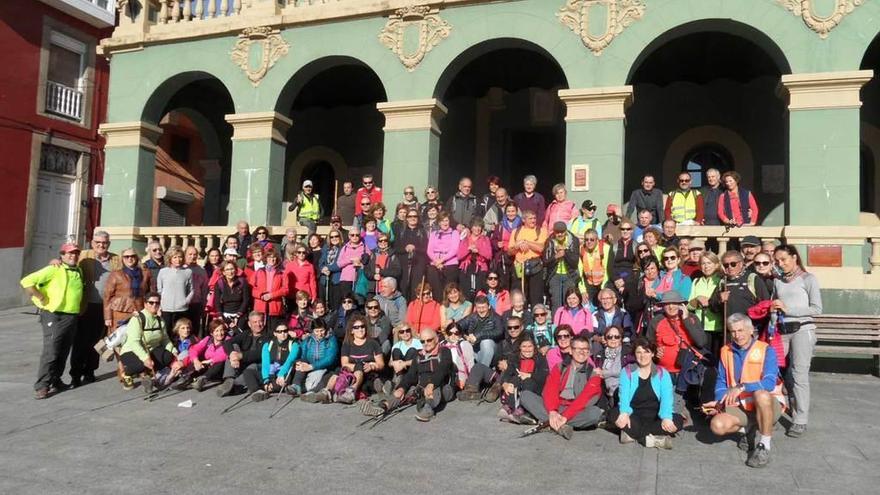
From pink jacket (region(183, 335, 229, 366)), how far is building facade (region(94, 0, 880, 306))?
450cm

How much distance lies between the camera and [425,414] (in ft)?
20.9

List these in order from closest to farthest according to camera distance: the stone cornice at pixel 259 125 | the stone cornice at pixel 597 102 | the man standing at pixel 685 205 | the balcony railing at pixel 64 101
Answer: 1. the man standing at pixel 685 205
2. the stone cornice at pixel 597 102
3. the stone cornice at pixel 259 125
4. the balcony railing at pixel 64 101

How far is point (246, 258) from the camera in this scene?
32.4ft

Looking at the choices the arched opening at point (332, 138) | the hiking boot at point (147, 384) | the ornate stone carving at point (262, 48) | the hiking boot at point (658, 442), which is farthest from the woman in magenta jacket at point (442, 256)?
the arched opening at point (332, 138)

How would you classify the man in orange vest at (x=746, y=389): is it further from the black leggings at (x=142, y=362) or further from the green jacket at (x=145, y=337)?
the green jacket at (x=145, y=337)

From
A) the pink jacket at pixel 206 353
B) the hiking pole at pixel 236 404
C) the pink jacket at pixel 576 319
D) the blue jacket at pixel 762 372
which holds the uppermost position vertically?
the pink jacket at pixel 576 319

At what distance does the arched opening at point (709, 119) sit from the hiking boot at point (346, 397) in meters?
8.61

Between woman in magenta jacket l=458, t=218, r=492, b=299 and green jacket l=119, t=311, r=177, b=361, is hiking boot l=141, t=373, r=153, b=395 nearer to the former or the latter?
green jacket l=119, t=311, r=177, b=361

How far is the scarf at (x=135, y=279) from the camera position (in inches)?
339

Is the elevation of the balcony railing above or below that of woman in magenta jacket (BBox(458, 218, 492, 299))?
above

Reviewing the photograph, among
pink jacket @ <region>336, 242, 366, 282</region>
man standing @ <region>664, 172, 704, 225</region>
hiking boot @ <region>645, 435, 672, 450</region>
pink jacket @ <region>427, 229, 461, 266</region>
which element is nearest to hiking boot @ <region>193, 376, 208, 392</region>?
pink jacket @ <region>336, 242, 366, 282</region>

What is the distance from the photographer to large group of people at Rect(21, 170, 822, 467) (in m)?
5.93

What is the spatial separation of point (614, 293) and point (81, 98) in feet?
57.9

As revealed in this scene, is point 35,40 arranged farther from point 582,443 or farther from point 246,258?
point 582,443
